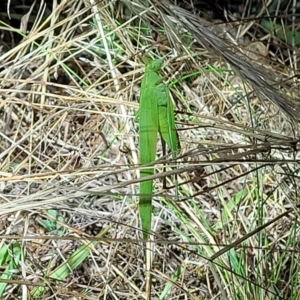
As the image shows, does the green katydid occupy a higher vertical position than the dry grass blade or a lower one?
lower

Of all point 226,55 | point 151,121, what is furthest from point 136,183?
point 226,55

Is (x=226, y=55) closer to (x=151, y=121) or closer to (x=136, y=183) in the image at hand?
(x=151, y=121)

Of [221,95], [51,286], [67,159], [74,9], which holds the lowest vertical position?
[51,286]

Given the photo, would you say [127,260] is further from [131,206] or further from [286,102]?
[286,102]

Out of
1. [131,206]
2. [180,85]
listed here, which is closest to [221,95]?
[180,85]

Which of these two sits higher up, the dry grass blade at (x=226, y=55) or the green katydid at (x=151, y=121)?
the dry grass blade at (x=226, y=55)
